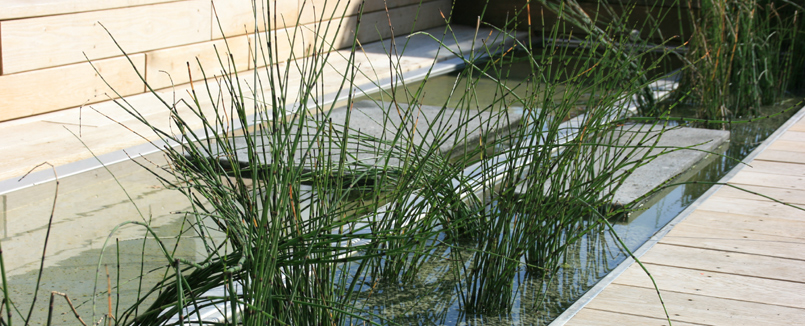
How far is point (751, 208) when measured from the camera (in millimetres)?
2559

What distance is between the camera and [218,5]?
5.11 meters

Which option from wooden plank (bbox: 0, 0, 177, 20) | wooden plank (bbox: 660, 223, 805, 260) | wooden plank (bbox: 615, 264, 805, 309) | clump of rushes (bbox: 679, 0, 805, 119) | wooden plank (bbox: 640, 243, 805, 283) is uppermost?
wooden plank (bbox: 0, 0, 177, 20)

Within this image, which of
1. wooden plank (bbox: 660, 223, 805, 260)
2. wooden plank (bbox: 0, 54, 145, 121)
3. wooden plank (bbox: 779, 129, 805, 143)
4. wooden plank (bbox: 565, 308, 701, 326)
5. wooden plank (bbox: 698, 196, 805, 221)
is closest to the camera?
wooden plank (bbox: 565, 308, 701, 326)

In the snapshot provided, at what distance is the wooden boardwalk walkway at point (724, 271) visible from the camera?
1792mm

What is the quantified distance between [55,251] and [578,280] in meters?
1.42

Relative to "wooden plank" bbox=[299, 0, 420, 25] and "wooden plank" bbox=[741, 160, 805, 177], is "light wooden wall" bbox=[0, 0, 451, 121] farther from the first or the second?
"wooden plank" bbox=[741, 160, 805, 177]

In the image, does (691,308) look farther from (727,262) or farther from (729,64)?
(729,64)

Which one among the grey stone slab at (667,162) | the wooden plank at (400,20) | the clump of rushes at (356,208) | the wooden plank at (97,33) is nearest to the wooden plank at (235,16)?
the wooden plank at (97,33)

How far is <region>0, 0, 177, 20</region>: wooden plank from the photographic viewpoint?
3.71m

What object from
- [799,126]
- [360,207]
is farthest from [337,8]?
[360,207]

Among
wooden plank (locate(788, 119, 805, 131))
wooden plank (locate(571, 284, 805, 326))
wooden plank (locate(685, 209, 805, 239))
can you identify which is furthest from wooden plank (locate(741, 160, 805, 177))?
wooden plank (locate(571, 284, 805, 326))

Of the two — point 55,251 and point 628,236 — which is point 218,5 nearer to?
point 55,251

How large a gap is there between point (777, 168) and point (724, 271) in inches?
45.6

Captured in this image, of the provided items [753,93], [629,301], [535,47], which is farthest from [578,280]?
[535,47]
